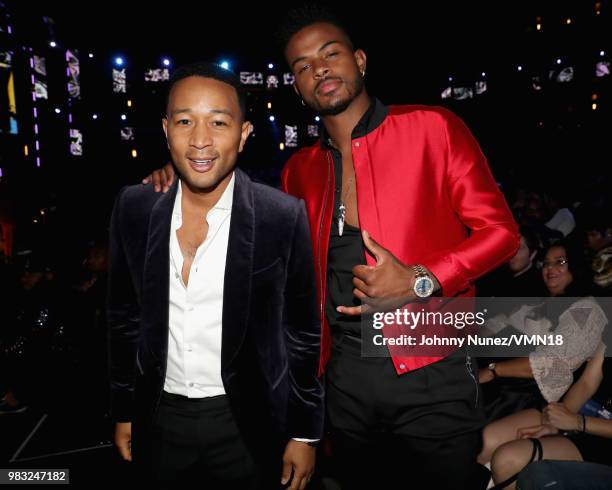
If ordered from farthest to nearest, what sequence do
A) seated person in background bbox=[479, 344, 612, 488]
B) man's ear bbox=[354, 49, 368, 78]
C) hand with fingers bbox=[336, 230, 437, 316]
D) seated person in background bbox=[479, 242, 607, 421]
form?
seated person in background bbox=[479, 242, 607, 421] < seated person in background bbox=[479, 344, 612, 488] < man's ear bbox=[354, 49, 368, 78] < hand with fingers bbox=[336, 230, 437, 316]

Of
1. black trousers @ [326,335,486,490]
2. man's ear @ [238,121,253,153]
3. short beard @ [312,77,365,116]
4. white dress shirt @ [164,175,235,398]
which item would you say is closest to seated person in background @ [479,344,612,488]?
black trousers @ [326,335,486,490]

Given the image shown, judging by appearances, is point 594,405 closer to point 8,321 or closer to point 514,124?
point 8,321

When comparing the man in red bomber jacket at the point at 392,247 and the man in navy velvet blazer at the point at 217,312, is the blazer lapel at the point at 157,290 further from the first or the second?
the man in red bomber jacket at the point at 392,247

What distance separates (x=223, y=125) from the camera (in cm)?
176

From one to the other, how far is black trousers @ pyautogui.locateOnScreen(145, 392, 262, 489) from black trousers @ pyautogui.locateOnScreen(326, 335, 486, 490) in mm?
503

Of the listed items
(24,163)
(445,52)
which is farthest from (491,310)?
(445,52)

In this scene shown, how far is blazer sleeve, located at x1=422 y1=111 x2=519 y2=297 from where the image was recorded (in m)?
1.81

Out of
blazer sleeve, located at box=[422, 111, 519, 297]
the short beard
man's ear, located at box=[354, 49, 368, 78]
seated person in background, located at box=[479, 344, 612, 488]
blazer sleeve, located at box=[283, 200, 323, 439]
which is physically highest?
man's ear, located at box=[354, 49, 368, 78]

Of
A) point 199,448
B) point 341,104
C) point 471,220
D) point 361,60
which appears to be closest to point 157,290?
point 199,448

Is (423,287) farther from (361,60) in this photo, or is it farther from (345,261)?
(361,60)

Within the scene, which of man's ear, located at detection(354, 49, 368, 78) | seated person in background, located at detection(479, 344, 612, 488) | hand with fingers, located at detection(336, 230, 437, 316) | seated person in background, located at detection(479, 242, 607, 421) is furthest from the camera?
seated person in background, located at detection(479, 242, 607, 421)

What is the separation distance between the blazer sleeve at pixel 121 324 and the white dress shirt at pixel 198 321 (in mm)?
212

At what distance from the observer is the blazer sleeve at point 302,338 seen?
5.99 feet

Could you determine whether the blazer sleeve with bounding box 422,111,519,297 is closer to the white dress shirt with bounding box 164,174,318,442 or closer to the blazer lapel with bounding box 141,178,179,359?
the white dress shirt with bounding box 164,174,318,442
